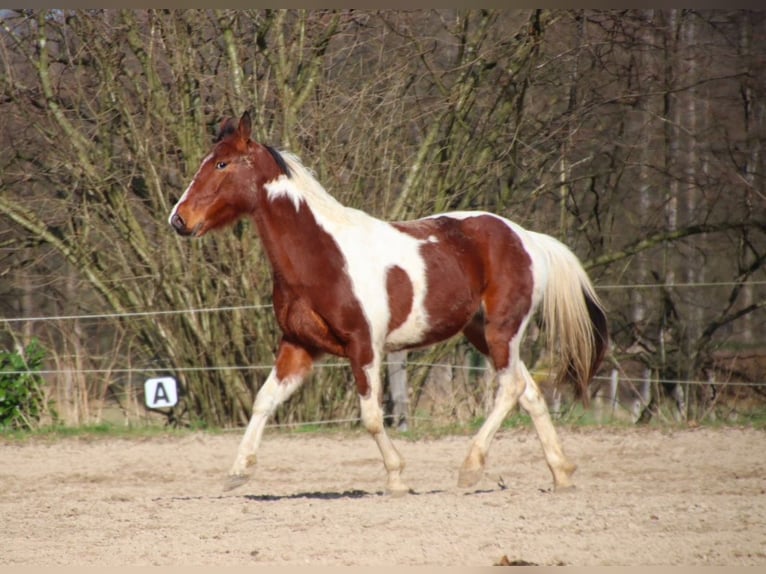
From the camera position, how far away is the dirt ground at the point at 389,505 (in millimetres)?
4707

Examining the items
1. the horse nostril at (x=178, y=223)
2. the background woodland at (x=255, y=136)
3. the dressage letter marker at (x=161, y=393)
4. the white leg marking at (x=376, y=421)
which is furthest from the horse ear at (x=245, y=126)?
the dressage letter marker at (x=161, y=393)

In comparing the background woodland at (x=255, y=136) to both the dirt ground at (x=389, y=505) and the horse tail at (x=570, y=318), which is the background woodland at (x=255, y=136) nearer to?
the dirt ground at (x=389, y=505)

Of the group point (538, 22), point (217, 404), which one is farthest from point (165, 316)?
point (538, 22)

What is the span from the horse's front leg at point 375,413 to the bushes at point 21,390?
570 centimetres

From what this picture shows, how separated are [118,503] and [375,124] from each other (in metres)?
5.44

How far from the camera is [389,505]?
19.3 ft

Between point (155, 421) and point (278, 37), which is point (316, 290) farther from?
point (155, 421)

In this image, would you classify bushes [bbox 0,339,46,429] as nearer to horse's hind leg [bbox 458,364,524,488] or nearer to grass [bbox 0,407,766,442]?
grass [bbox 0,407,766,442]

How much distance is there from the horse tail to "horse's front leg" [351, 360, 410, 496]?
51.0 inches

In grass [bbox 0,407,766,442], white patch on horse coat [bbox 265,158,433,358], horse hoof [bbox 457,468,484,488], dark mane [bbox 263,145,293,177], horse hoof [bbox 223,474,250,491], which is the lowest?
grass [bbox 0,407,766,442]

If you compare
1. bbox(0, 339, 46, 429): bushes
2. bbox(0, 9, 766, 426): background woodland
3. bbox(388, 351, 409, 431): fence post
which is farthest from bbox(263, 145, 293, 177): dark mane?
bbox(0, 339, 46, 429): bushes

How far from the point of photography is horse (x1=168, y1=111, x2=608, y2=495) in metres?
6.35

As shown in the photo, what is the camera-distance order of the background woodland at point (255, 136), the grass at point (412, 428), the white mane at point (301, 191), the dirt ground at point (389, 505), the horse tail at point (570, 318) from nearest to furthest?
the dirt ground at point (389, 505)
the white mane at point (301, 191)
the horse tail at point (570, 318)
the grass at point (412, 428)
the background woodland at point (255, 136)

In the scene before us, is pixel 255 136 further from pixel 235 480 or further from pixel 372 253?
pixel 235 480
